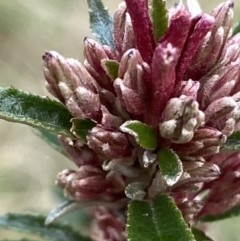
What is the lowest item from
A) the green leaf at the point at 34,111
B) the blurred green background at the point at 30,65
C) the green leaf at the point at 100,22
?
the green leaf at the point at 34,111

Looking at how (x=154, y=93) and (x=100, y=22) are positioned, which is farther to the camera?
(x=100, y=22)

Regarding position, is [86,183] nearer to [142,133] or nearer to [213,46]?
[142,133]

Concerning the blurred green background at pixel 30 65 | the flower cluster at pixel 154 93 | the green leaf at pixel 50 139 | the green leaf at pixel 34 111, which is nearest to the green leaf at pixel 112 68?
the flower cluster at pixel 154 93

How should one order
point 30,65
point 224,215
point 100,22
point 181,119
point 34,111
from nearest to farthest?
point 181,119, point 34,111, point 100,22, point 224,215, point 30,65

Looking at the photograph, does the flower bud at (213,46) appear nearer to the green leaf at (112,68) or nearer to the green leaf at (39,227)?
the green leaf at (112,68)

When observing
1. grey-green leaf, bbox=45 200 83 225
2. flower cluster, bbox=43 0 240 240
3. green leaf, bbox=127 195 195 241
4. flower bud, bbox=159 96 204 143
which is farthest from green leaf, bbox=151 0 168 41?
grey-green leaf, bbox=45 200 83 225

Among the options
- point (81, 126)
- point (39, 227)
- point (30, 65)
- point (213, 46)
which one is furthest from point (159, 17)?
point (30, 65)

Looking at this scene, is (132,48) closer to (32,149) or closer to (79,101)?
(79,101)

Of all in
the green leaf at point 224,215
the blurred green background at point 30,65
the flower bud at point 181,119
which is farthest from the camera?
the blurred green background at point 30,65
